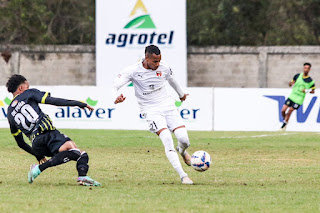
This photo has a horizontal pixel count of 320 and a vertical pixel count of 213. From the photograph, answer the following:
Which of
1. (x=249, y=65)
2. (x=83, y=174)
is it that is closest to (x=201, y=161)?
(x=83, y=174)

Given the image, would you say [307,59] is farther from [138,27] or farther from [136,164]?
[136,164]

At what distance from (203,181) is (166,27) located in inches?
801

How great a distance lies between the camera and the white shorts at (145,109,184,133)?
11.2m

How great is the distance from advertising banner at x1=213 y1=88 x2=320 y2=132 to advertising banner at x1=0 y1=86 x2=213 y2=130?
438mm

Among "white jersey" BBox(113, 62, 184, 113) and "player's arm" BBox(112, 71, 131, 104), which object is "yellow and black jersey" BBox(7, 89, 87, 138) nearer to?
"player's arm" BBox(112, 71, 131, 104)

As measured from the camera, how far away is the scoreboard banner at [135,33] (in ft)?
102

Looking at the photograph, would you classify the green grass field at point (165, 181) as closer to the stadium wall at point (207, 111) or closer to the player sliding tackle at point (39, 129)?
the player sliding tackle at point (39, 129)

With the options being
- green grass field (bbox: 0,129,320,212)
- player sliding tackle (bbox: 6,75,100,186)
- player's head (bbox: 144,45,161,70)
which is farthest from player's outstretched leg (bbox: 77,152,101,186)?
player's head (bbox: 144,45,161,70)

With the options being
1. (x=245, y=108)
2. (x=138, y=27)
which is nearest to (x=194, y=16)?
(x=138, y=27)

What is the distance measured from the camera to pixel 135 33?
31.5 meters

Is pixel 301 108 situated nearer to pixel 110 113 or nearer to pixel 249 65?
pixel 110 113

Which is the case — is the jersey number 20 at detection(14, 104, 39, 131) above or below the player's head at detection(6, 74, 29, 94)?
below

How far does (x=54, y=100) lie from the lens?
10.1m

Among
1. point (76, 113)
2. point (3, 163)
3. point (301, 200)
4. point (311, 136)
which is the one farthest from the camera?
point (76, 113)
